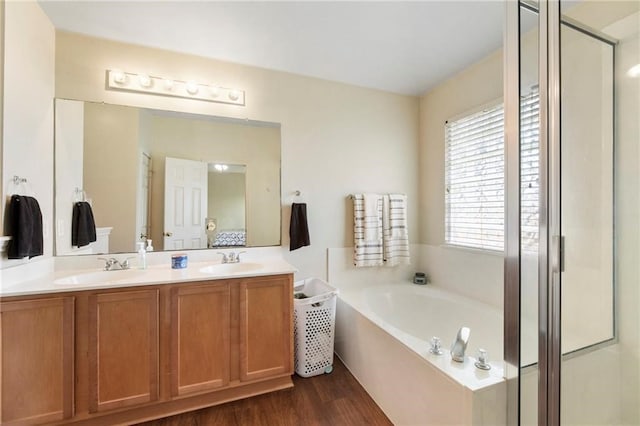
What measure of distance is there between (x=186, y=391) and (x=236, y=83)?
7.54ft

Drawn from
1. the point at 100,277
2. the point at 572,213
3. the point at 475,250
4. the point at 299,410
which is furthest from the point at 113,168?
the point at 475,250

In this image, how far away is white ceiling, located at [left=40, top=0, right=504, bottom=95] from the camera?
1.67 metres

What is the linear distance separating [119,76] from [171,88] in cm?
34

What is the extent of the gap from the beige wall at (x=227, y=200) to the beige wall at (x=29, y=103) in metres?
1.02

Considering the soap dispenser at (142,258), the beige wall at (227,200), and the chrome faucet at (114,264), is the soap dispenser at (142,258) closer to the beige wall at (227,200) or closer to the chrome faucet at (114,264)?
the chrome faucet at (114,264)

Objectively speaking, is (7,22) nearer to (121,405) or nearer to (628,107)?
(121,405)

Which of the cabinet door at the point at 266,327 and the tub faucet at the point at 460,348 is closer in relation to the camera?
the tub faucet at the point at 460,348

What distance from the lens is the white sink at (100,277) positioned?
1.67m

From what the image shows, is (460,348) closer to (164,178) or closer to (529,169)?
(529,169)

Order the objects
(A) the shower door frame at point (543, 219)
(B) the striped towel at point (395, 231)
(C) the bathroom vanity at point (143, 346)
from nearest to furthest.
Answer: (A) the shower door frame at point (543, 219) < (C) the bathroom vanity at point (143, 346) < (B) the striped towel at point (395, 231)

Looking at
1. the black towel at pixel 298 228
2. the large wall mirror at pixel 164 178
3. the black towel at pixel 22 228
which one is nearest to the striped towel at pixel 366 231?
the black towel at pixel 298 228

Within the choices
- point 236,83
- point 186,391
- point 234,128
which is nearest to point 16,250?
point 186,391

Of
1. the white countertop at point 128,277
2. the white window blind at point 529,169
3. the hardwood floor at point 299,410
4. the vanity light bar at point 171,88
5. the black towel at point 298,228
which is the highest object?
the vanity light bar at point 171,88

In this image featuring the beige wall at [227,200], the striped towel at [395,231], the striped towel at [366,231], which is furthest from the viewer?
the striped towel at [395,231]
